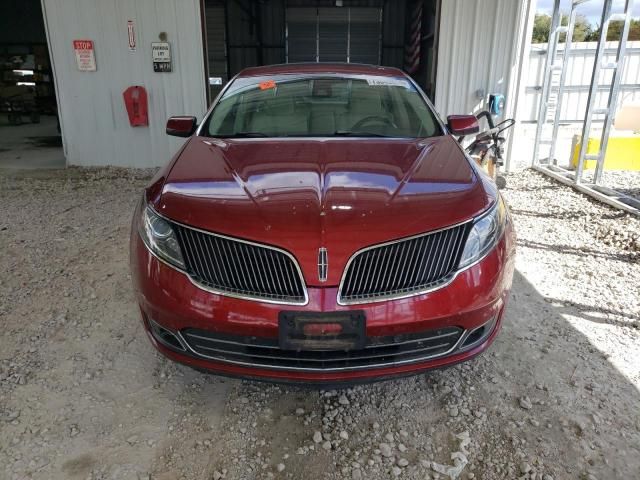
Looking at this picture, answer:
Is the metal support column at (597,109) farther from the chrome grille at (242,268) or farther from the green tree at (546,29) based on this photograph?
the green tree at (546,29)

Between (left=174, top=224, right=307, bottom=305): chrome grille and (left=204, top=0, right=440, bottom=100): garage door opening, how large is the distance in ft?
41.2

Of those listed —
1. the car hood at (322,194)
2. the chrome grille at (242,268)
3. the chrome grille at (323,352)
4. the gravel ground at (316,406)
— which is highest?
the car hood at (322,194)

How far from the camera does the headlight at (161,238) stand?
192 centimetres

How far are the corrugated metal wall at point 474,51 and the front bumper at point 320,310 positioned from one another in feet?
17.7

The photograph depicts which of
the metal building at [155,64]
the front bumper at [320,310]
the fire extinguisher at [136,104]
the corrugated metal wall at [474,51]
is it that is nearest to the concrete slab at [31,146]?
the metal building at [155,64]

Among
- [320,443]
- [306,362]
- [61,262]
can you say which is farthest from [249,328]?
[61,262]

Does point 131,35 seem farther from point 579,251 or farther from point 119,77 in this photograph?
point 579,251

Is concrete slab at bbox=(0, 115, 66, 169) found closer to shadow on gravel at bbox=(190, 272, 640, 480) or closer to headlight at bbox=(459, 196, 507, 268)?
shadow on gravel at bbox=(190, 272, 640, 480)

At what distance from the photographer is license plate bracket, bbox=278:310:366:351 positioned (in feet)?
5.74

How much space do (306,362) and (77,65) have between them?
6.68 meters

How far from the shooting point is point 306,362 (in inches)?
A: 73.0

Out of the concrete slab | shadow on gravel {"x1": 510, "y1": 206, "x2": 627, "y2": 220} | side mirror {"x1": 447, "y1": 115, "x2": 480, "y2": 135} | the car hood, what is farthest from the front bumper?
the concrete slab

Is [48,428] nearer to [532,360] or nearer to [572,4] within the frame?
[532,360]

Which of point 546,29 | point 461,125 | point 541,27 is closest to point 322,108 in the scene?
point 461,125
